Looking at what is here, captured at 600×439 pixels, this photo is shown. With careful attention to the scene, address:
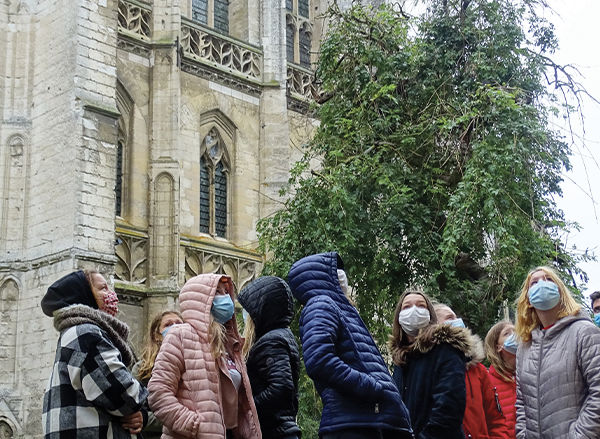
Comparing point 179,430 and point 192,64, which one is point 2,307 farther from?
point 179,430

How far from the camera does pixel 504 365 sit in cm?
665

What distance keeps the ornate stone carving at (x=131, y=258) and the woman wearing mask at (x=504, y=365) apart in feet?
33.7

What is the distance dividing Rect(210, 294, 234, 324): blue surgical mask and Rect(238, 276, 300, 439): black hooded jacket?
376 millimetres

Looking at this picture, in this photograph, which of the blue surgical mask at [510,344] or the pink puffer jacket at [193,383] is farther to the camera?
the blue surgical mask at [510,344]

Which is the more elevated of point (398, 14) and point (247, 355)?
point (398, 14)

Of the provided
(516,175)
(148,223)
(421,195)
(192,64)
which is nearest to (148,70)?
(192,64)

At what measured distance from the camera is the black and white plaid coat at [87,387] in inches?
181

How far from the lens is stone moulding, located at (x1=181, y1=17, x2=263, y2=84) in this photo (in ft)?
60.1

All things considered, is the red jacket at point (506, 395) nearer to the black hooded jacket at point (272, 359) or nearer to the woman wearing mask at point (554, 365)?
the woman wearing mask at point (554, 365)

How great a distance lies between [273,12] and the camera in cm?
2003

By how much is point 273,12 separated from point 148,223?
642 centimetres

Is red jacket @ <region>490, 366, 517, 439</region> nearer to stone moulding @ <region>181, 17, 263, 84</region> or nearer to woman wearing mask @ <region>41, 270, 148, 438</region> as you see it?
woman wearing mask @ <region>41, 270, 148, 438</region>

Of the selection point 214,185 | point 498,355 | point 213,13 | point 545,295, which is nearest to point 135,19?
point 213,13

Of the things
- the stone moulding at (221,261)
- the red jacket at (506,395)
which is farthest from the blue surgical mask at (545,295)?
the stone moulding at (221,261)
